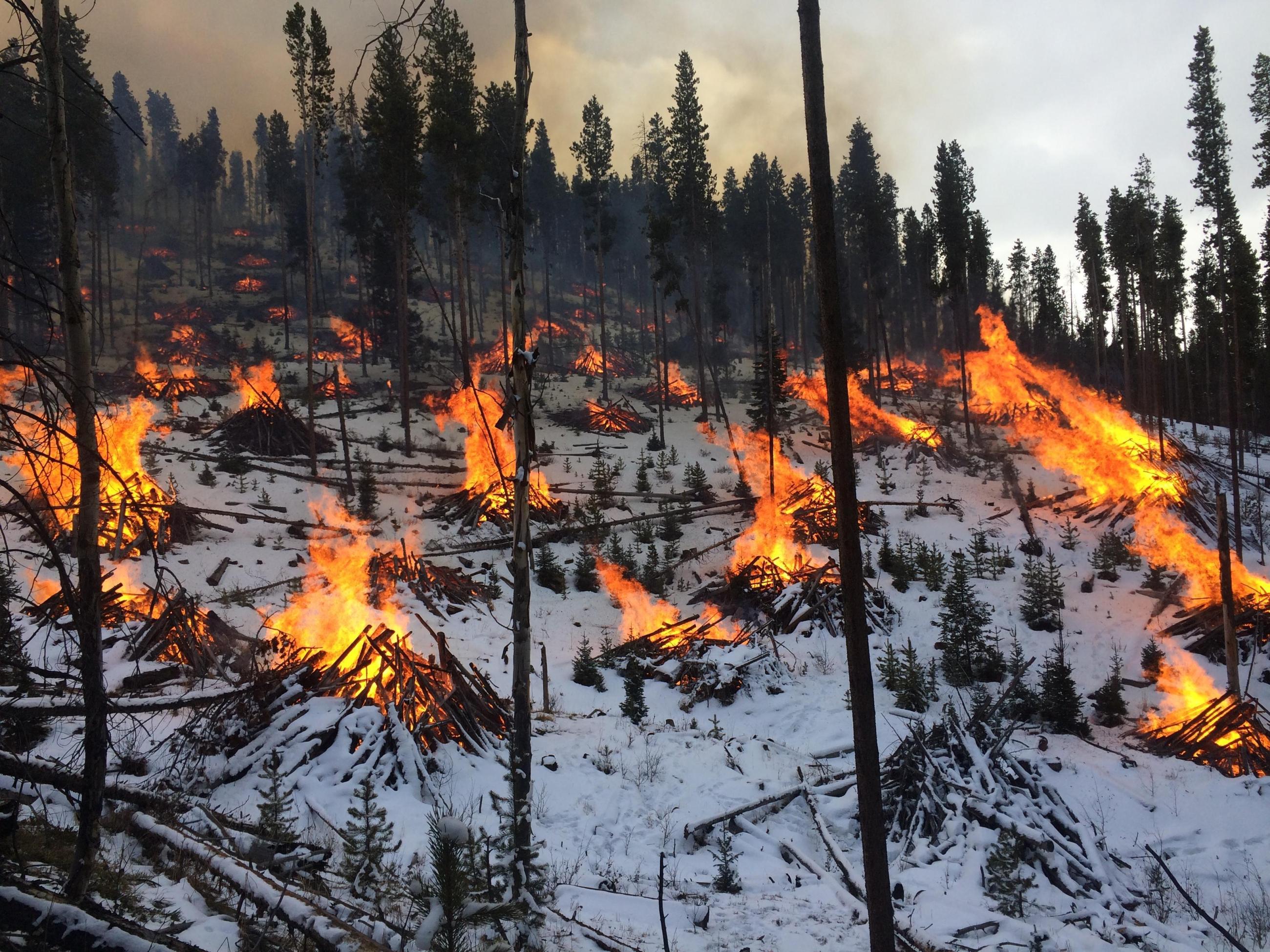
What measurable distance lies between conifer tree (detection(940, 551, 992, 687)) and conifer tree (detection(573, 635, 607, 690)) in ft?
23.4

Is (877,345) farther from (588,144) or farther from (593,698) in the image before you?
(593,698)

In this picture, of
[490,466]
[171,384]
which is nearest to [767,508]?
[490,466]

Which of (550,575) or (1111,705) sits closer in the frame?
(1111,705)

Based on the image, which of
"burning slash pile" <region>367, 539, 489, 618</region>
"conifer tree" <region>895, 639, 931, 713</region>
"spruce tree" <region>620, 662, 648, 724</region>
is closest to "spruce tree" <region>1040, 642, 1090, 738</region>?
"conifer tree" <region>895, 639, 931, 713</region>

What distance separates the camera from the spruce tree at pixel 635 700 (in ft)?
38.4

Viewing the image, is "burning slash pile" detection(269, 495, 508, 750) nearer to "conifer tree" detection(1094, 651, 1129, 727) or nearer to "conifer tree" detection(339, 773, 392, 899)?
"conifer tree" detection(339, 773, 392, 899)

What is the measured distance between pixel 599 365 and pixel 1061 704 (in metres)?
38.5

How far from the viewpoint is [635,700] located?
11.9 meters

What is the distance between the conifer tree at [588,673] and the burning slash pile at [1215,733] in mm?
9577

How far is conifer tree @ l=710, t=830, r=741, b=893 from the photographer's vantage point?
708cm

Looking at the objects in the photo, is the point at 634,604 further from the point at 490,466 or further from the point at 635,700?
the point at 490,466

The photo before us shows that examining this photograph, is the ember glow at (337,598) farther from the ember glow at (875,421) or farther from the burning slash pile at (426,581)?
the ember glow at (875,421)

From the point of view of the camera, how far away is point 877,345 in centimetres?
3619

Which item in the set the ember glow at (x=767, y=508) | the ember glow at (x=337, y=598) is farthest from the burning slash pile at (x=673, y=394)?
the ember glow at (x=337, y=598)
